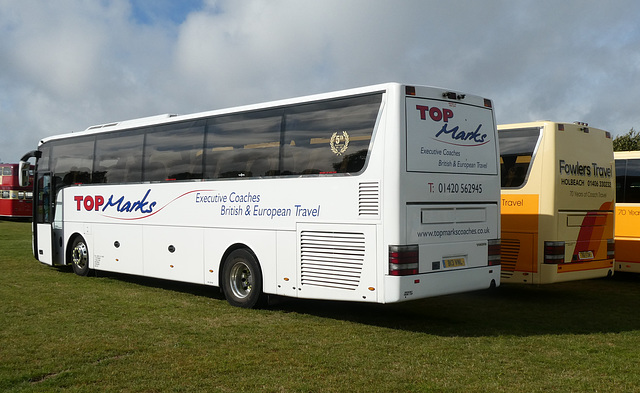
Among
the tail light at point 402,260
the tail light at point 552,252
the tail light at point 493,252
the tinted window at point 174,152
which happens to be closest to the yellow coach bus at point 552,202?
the tail light at point 552,252

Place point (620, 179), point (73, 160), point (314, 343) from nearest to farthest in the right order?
1. point (314, 343)
2. point (620, 179)
3. point (73, 160)

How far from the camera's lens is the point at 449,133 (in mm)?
9750

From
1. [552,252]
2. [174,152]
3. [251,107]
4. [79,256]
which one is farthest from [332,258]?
[79,256]

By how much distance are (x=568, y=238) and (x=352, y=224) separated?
459cm

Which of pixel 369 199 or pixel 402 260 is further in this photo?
pixel 369 199

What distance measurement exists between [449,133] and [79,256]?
9669mm

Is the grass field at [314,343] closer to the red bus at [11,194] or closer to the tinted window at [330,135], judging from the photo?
the tinted window at [330,135]

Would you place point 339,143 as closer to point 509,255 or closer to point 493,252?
point 493,252

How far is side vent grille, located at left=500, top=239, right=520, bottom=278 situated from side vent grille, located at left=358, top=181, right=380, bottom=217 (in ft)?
13.2

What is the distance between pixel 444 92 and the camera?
9727mm

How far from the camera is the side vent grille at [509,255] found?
39.8 ft

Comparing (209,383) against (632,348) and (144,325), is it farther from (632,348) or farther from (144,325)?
(632,348)

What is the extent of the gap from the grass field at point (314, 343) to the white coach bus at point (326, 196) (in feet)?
2.12

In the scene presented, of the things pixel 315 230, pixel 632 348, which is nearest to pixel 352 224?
pixel 315 230
